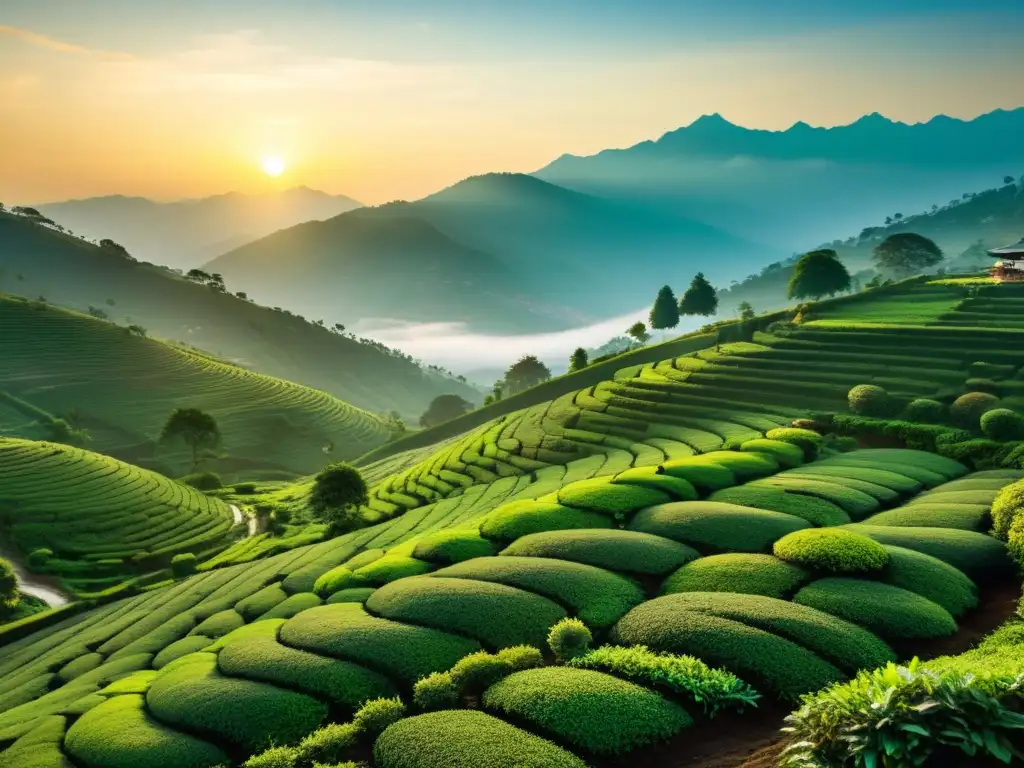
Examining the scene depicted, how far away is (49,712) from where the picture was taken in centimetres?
1816

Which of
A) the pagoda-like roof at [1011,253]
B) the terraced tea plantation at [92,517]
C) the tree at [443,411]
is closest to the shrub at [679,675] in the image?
the terraced tea plantation at [92,517]

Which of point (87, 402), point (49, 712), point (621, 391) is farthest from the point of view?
point (87, 402)

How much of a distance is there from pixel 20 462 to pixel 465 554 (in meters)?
64.2

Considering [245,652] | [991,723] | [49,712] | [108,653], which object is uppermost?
[991,723]

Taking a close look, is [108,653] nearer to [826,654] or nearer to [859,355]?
[826,654]

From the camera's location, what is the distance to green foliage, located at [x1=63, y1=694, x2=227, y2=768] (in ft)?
39.5

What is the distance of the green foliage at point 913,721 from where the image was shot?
796 centimetres

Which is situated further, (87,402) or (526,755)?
(87,402)

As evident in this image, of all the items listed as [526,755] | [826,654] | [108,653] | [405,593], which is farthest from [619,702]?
[108,653]

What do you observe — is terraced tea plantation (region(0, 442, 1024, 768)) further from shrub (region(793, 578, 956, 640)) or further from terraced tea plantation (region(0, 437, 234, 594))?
terraced tea plantation (region(0, 437, 234, 594))

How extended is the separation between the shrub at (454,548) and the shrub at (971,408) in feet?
103

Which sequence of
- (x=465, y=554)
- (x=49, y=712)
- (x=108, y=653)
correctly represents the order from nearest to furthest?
(x=49, y=712) → (x=465, y=554) → (x=108, y=653)

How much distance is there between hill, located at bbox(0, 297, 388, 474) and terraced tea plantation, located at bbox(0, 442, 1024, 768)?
9636 centimetres

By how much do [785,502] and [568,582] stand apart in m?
9.82
